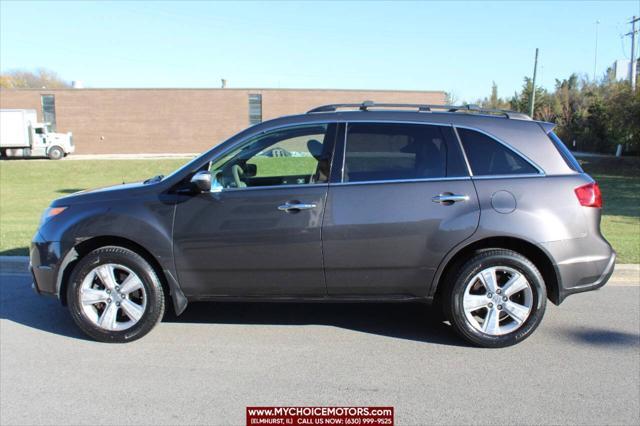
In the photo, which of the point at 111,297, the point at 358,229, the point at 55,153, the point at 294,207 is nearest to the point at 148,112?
the point at 55,153

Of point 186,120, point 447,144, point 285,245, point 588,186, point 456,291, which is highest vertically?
point 186,120

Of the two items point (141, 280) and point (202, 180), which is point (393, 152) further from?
point (141, 280)

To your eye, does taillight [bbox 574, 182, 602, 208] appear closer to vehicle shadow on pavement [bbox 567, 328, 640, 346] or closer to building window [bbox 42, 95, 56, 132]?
vehicle shadow on pavement [bbox 567, 328, 640, 346]

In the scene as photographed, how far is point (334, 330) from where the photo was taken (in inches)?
189

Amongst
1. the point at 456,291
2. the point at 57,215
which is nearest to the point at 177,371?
the point at 57,215

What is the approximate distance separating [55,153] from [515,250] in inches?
1529

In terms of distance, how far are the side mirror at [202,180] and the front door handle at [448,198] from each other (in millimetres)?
1857

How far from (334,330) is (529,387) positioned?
69.5 inches

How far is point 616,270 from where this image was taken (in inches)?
256

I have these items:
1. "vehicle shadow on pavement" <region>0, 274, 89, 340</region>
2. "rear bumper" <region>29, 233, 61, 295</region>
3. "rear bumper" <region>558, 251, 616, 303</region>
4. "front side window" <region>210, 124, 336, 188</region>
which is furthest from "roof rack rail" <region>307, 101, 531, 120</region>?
"vehicle shadow on pavement" <region>0, 274, 89, 340</region>

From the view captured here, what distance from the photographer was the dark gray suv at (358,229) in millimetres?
4262

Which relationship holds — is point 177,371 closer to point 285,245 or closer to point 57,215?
point 285,245

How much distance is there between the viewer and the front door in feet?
14.1

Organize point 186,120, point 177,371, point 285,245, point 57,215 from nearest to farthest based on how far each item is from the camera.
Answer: point 177,371
point 285,245
point 57,215
point 186,120
